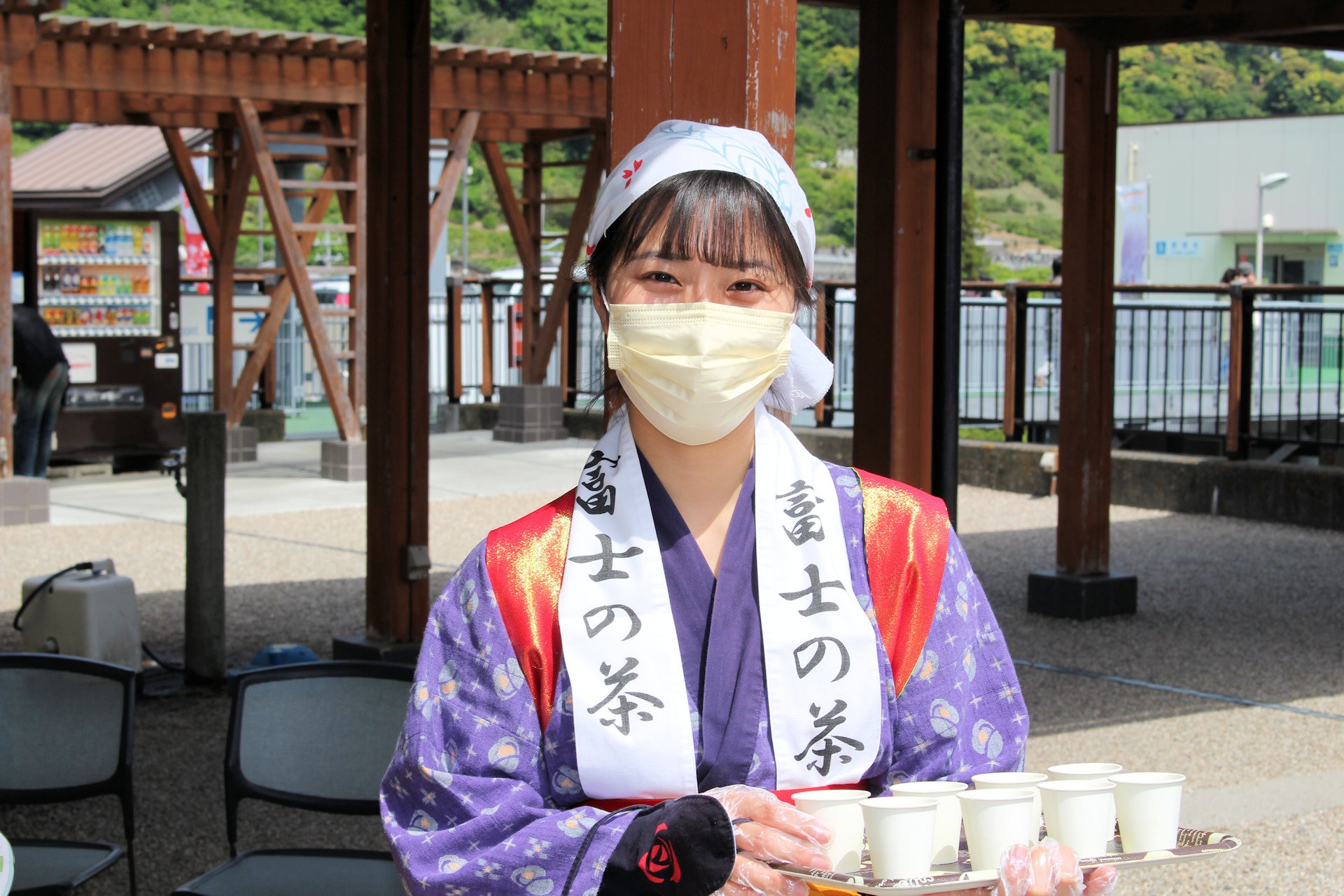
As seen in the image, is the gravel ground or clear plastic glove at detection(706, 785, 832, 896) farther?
the gravel ground

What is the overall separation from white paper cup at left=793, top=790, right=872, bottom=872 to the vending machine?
1278 cm

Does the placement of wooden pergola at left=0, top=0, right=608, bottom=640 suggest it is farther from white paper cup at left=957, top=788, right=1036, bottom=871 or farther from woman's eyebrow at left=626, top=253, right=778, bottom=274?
white paper cup at left=957, top=788, right=1036, bottom=871

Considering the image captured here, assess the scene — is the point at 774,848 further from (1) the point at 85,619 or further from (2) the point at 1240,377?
(2) the point at 1240,377

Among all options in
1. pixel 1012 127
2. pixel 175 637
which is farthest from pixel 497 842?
pixel 1012 127

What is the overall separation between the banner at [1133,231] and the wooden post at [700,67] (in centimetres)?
2789

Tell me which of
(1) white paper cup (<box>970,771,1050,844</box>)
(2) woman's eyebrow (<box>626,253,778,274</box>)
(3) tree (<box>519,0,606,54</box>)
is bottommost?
(1) white paper cup (<box>970,771,1050,844</box>)

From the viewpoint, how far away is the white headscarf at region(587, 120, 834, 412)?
185cm

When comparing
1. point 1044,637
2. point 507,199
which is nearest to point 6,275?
point 507,199

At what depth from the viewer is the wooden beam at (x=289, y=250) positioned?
1248cm

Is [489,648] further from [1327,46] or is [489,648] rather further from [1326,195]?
[1326,195]

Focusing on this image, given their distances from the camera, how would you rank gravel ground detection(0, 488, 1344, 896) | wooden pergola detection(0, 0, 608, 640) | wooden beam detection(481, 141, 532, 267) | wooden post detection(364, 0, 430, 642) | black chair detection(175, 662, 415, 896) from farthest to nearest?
wooden beam detection(481, 141, 532, 267) → wooden pergola detection(0, 0, 608, 640) → wooden post detection(364, 0, 430, 642) → gravel ground detection(0, 488, 1344, 896) → black chair detection(175, 662, 415, 896)

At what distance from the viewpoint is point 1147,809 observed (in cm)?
168

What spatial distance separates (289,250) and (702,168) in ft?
36.6

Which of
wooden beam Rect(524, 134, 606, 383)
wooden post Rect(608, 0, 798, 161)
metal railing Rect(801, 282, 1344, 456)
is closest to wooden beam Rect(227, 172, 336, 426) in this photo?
wooden beam Rect(524, 134, 606, 383)
